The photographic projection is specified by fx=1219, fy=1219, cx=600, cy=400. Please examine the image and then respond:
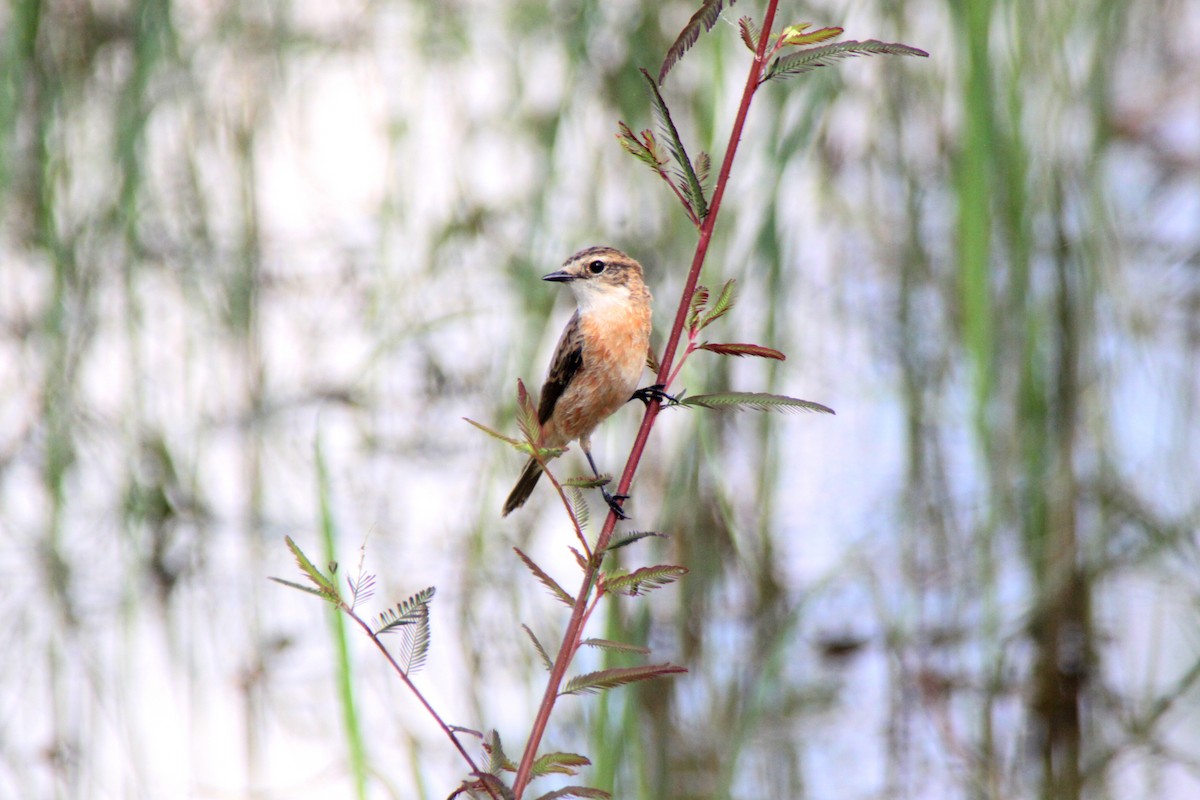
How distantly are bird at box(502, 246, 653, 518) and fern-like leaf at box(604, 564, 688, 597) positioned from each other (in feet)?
2.76

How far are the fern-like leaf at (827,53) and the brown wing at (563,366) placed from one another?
1.04 metres

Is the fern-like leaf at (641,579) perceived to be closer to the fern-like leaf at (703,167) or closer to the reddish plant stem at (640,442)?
the reddish plant stem at (640,442)

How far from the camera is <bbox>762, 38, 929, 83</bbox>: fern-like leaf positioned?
1.01 m

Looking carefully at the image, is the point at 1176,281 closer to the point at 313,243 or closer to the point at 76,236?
the point at 313,243

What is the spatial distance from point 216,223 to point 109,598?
1.43 m

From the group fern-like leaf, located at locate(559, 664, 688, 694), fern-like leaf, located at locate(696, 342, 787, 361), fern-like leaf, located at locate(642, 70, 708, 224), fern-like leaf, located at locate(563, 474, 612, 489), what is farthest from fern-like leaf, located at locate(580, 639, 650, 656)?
fern-like leaf, located at locate(642, 70, 708, 224)

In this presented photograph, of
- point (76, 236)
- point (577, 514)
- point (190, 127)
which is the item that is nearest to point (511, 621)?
point (76, 236)

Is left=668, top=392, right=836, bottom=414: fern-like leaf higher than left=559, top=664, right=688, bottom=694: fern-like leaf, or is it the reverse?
left=668, top=392, right=836, bottom=414: fern-like leaf

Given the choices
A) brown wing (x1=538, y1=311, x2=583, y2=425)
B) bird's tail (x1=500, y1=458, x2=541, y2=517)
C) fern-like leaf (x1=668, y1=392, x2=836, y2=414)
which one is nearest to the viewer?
fern-like leaf (x1=668, y1=392, x2=836, y2=414)

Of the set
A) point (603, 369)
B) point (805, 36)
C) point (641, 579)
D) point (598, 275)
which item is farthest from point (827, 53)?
point (598, 275)

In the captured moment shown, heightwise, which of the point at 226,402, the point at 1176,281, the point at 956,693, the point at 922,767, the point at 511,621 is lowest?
the point at 922,767

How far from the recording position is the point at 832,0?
9.46ft

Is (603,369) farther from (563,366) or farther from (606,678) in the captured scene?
(606,678)

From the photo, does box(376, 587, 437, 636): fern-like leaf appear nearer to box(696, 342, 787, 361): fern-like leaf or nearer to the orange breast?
box(696, 342, 787, 361): fern-like leaf
